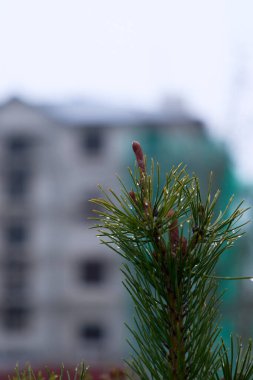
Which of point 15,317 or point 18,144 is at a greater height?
point 18,144

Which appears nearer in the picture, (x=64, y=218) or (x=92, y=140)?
(x=92, y=140)

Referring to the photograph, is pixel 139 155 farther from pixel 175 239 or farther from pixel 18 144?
pixel 18 144

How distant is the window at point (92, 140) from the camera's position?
2374cm

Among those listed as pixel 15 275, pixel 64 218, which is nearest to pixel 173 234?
pixel 64 218

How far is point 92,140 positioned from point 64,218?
7.17 ft

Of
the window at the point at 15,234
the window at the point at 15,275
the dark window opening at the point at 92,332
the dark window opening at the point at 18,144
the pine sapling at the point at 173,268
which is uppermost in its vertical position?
the dark window opening at the point at 18,144

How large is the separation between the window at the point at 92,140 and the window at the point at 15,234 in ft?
8.64

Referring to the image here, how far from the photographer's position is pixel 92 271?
23.8m

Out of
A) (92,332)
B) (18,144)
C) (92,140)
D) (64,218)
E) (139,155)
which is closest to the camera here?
(139,155)

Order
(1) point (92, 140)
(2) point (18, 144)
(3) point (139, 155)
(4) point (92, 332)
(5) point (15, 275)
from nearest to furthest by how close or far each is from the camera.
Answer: (3) point (139, 155) → (2) point (18, 144) → (1) point (92, 140) → (5) point (15, 275) → (4) point (92, 332)

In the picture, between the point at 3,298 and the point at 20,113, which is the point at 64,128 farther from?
the point at 3,298

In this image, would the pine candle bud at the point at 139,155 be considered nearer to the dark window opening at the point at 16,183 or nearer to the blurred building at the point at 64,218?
the blurred building at the point at 64,218

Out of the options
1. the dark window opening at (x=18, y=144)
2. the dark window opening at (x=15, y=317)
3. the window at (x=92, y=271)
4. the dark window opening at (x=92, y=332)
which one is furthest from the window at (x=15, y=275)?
the dark window opening at (x=18, y=144)

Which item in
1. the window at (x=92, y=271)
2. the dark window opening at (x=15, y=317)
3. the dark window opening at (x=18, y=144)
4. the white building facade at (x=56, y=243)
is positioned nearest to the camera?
the dark window opening at (x=18, y=144)
